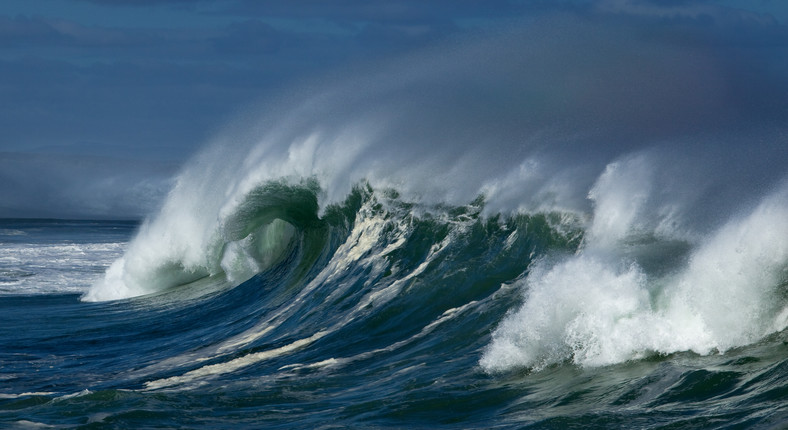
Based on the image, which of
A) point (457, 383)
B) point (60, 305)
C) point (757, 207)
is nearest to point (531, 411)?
point (457, 383)

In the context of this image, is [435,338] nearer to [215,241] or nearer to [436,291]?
[436,291]

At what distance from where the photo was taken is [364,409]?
6.34m

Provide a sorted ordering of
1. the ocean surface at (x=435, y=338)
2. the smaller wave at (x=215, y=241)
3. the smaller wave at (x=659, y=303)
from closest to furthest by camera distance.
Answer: the ocean surface at (x=435, y=338), the smaller wave at (x=659, y=303), the smaller wave at (x=215, y=241)

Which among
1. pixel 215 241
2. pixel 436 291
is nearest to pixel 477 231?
pixel 436 291

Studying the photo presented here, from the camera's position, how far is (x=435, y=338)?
830cm

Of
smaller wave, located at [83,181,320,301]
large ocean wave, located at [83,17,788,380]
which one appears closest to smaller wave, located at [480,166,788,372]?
large ocean wave, located at [83,17,788,380]

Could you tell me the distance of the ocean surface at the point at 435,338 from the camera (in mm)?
5863

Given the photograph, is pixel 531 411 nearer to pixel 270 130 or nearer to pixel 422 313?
pixel 422 313

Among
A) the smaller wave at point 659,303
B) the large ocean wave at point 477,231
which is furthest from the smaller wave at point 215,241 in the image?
the smaller wave at point 659,303

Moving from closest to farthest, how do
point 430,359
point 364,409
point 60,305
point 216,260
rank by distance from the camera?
1. point 364,409
2. point 430,359
3. point 60,305
4. point 216,260

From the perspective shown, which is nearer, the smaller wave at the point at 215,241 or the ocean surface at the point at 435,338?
the ocean surface at the point at 435,338

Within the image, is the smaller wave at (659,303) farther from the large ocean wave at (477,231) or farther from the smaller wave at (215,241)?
the smaller wave at (215,241)

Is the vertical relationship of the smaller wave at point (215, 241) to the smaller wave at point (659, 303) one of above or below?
above

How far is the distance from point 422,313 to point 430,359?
1387 mm
